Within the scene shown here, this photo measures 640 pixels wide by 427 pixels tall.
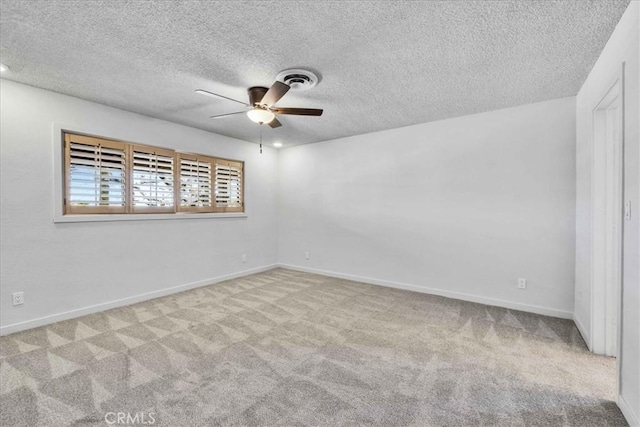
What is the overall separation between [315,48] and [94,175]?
302 cm

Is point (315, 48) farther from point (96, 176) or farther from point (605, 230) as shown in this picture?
Result: point (96, 176)

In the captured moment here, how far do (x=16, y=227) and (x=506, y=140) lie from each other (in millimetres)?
5480

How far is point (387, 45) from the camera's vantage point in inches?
85.3

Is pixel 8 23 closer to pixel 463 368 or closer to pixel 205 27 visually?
pixel 205 27

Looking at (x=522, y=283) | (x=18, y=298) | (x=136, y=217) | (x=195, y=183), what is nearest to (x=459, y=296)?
(x=522, y=283)

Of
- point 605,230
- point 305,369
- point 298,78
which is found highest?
point 298,78

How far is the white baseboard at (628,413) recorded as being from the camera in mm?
1575

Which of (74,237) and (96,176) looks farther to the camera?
(96,176)

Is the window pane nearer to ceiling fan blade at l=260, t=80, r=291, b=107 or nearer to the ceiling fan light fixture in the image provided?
the ceiling fan light fixture

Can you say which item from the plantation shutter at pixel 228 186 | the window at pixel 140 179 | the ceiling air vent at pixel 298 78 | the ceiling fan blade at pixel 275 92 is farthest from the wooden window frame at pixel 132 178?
the ceiling air vent at pixel 298 78

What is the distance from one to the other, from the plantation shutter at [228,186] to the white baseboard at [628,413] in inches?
Answer: 190

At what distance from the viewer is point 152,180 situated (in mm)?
3953

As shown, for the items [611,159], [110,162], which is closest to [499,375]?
[611,159]

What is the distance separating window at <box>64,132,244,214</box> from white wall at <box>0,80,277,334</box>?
152 millimetres
